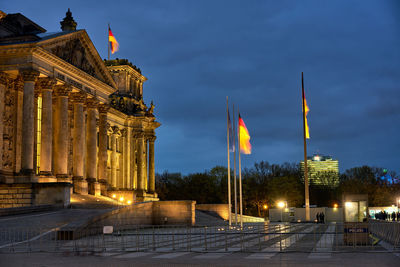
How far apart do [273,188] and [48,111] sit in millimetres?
76847

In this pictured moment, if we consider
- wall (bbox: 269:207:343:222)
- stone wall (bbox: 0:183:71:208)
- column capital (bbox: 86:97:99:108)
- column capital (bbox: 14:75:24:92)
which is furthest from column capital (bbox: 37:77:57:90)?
wall (bbox: 269:207:343:222)

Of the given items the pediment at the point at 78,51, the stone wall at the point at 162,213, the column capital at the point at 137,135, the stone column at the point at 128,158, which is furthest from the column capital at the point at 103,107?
the column capital at the point at 137,135

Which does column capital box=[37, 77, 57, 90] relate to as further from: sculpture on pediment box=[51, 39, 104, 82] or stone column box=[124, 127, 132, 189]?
stone column box=[124, 127, 132, 189]

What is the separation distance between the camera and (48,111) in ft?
161

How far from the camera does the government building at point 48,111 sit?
46188 mm

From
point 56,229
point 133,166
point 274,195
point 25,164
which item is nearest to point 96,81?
point 25,164

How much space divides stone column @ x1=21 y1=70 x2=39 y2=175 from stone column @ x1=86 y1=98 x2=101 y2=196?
11.4 meters

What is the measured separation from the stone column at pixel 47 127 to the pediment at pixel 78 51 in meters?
3.23

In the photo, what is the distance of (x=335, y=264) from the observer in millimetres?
16219

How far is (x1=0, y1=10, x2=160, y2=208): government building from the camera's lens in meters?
46.2

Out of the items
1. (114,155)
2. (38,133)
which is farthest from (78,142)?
(114,155)

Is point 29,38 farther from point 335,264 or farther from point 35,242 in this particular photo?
point 335,264

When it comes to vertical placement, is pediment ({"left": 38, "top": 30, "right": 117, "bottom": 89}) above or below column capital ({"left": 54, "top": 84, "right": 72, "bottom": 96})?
above

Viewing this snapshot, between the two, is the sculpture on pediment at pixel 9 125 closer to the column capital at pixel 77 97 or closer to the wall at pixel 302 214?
the column capital at pixel 77 97
